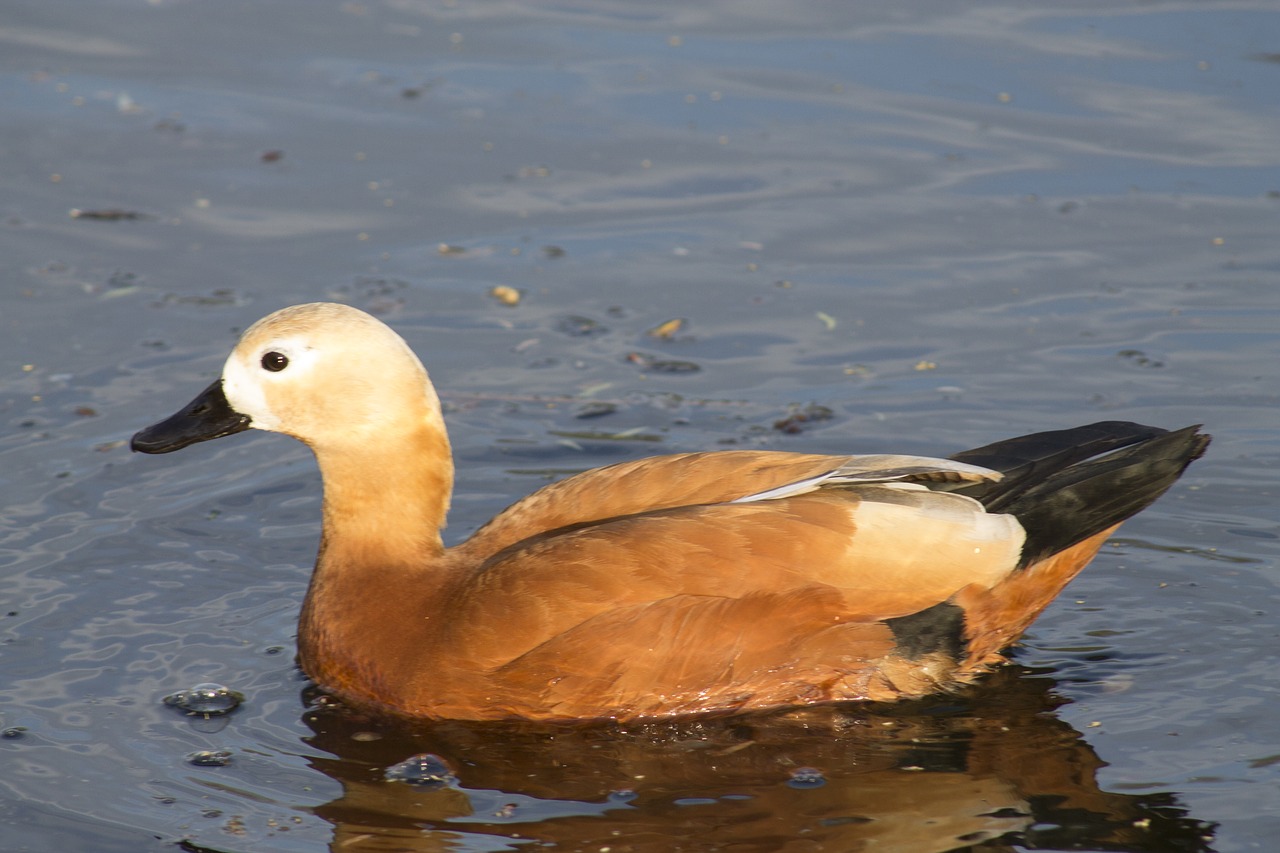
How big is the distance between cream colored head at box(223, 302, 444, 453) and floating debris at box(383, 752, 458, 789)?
3.78 ft

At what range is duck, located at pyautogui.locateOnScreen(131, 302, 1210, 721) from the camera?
17.9ft

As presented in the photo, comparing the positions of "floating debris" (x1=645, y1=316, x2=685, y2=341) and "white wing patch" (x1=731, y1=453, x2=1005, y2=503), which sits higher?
"floating debris" (x1=645, y1=316, x2=685, y2=341)

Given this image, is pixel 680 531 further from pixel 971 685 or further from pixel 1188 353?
pixel 1188 353

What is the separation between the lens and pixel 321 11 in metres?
12.1

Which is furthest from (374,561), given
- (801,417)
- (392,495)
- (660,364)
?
(660,364)

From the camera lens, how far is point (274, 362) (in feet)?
19.3

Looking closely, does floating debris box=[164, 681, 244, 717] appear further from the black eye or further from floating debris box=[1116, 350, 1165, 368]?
floating debris box=[1116, 350, 1165, 368]

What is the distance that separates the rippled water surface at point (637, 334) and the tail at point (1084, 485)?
0.59m

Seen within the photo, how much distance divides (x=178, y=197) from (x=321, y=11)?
9.04 ft

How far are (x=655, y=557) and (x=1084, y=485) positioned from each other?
1.48 meters

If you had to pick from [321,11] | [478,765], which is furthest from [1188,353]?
[321,11]

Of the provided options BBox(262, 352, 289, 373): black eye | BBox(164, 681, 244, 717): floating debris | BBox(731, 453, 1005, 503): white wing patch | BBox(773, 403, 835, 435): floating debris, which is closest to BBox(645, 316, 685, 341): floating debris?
BBox(773, 403, 835, 435): floating debris

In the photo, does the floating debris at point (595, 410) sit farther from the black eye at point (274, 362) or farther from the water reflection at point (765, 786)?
the water reflection at point (765, 786)

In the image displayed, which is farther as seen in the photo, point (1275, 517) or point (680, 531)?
point (1275, 517)
